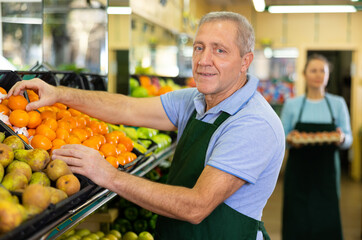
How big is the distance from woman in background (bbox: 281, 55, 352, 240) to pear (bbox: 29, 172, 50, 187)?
2.96 meters

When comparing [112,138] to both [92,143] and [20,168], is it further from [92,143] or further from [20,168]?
[20,168]

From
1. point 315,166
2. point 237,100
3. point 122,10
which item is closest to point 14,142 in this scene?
point 237,100

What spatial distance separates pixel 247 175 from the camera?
1.58m

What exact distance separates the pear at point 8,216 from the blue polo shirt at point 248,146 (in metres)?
0.71

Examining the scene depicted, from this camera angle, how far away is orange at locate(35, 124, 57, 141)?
5.65 ft

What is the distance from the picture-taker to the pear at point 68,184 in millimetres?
1297

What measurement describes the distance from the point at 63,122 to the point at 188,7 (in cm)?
731

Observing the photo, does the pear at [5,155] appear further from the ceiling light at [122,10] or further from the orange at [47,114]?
the ceiling light at [122,10]

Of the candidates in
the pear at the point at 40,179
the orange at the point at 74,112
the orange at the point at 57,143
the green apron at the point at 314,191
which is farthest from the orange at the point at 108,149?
the green apron at the point at 314,191

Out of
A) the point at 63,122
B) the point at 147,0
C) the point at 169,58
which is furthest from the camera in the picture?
the point at 169,58

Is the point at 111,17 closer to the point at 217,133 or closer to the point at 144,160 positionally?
the point at 144,160

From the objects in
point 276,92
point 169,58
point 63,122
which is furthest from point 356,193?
point 63,122

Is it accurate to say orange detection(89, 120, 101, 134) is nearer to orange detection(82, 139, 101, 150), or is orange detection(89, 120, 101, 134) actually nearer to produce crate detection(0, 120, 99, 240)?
orange detection(82, 139, 101, 150)

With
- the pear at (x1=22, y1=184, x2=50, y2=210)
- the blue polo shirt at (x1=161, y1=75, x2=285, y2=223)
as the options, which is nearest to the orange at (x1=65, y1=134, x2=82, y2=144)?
the blue polo shirt at (x1=161, y1=75, x2=285, y2=223)
